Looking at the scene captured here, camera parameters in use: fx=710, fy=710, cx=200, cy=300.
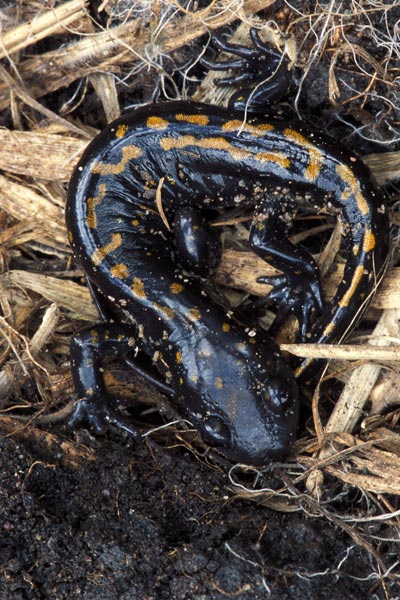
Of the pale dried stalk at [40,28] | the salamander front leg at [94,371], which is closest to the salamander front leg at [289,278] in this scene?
the salamander front leg at [94,371]

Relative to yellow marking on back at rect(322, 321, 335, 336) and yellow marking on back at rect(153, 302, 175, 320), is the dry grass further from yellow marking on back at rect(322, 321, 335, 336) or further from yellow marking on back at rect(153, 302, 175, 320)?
yellow marking on back at rect(153, 302, 175, 320)

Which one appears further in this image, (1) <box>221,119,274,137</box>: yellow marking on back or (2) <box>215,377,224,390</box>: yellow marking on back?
(1) <box>221,119,274,137</box>: yellow marking on back

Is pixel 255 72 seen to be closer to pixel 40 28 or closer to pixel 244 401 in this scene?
pixel 40 28

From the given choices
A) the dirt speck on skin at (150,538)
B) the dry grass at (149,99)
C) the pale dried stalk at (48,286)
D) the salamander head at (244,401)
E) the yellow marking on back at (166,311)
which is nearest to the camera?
the dirt speck on skin at (150,538)

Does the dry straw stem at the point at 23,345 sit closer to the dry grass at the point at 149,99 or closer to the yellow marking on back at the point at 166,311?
the dry grass at the point at 149,99

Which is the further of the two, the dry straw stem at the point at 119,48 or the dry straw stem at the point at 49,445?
the dry straw stem at the point at 119,48

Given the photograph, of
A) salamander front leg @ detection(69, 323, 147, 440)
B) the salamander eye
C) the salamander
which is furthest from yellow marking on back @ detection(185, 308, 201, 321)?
the salamander eye
